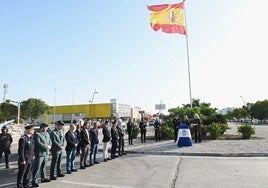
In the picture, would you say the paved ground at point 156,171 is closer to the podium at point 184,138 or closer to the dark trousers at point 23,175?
the dark trousers at point 23,175

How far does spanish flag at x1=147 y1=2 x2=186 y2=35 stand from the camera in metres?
24.7

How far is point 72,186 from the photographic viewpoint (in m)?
8.33

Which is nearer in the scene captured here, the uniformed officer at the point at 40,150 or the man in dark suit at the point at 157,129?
the uniformed officer at the point at 40,150

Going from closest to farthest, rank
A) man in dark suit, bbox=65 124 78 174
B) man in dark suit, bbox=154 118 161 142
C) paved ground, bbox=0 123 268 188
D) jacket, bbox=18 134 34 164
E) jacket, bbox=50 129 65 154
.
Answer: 1. jacket, bbox=18 134 34 164
2. paved ground, bbox=0 123 268 188
3. jacket, bbox=50 129 65 154
4. man in dark suit, bbox=65 124 78 174
5. man in dark suit, bbox=154 118 161 142

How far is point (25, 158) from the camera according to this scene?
27.7 ft

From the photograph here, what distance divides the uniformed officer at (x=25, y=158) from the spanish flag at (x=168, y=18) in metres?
17.8

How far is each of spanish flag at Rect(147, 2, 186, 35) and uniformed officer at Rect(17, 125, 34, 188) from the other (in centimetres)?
1784

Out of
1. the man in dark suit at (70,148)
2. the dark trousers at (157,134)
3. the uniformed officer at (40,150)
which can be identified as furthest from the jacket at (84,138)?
the dark trousers at (157,134)

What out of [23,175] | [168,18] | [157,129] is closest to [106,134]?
[23,175]

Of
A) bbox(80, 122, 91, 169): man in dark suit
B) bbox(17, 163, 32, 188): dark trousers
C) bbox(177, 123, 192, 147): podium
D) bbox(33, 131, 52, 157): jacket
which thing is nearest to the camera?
bbox(17, 163, 32, 188): dark trousers

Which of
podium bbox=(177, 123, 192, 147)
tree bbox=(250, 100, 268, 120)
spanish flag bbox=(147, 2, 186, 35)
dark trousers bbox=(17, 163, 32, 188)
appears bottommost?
dark trousers bbox=(17, 163, 32, 188)

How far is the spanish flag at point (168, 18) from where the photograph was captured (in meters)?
24.7

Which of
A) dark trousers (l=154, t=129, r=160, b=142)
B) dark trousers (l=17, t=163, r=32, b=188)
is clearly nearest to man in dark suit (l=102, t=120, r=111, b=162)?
dark trousers (l=17, t=163, r=32, b=188)

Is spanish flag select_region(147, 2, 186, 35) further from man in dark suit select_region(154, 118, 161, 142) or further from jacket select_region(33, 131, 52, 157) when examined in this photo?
jacket select_region(33, 131, 52, 157)
